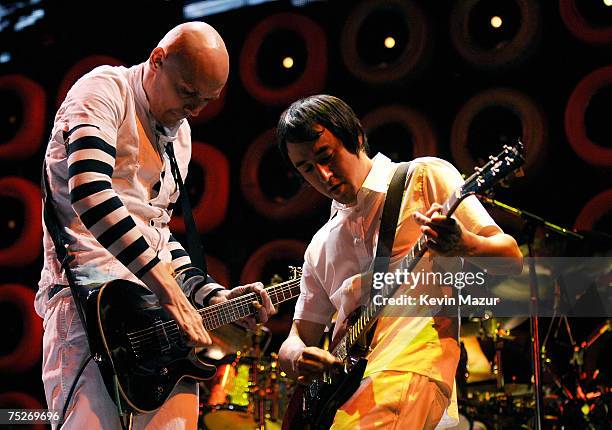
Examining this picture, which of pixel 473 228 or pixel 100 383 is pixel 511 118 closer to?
pixel 473 228

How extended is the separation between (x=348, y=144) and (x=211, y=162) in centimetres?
377

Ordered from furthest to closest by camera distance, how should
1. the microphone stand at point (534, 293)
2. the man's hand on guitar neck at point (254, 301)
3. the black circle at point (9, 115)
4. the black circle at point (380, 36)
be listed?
the black circle at point (9, 115), the black circle at point (380, 36), the microphone stand at point (534, 293), the man's hand on guitar neck at point (254, 301)

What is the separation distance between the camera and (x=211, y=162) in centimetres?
676

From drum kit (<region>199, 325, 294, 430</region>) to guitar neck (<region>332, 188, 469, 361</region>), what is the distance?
2741 millimetres

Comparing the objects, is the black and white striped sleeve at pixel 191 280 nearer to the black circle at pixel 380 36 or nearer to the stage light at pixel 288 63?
the black circle at pixel 380 36

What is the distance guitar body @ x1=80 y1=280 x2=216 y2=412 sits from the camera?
257 cm

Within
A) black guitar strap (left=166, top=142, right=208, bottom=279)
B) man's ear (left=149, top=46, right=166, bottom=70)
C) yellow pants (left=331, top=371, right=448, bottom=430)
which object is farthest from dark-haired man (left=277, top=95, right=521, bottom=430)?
man's ear (left=149, top=46, right=166, bottom=70)

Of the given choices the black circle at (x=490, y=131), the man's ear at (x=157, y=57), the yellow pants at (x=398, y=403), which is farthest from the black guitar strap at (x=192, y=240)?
the black circle at (x=490, y=131)

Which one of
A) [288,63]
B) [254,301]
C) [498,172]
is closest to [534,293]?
[254,301]

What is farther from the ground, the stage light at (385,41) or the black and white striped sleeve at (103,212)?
the stage light at (385,41)

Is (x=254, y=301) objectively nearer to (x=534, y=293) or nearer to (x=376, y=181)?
(x=376, y=181)

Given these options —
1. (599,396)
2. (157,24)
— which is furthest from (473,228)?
(157,24)

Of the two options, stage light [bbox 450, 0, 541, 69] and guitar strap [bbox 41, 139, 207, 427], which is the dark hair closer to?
guitar strap [bbox 41, 139, 207, 427]

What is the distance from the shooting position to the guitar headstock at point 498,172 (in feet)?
7.97
